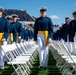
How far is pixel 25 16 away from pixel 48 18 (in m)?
84.6

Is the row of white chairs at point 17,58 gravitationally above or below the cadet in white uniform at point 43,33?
below

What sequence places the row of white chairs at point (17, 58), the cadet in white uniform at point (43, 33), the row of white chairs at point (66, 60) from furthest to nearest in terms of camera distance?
the cadet in white uniform at point (43, 33) → the row of white chairs at point (17, 58) → the row of white chairs at point (66, 60)

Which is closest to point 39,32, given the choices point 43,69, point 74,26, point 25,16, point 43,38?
point 43,38

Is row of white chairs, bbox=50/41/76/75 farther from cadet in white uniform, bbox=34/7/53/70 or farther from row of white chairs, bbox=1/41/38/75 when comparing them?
row of white chairs, bbox=1/41/38/75

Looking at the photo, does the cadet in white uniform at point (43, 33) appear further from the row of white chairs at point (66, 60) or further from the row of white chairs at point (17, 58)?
the row of white chairs at point (66, 60)

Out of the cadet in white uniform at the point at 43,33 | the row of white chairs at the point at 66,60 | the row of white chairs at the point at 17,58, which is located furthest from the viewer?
the cadet in white uniform at the point at 43,33

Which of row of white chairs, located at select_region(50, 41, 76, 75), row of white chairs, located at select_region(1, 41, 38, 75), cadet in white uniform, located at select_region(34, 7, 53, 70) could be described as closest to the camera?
row of white chairs, located at select_region(50, 41, 76, 75)

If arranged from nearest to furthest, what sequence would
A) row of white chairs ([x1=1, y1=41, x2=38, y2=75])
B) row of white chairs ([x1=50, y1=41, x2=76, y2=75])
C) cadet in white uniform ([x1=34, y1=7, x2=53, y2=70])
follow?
row of white chairs ([x1=50, y1=41, x2=76, y2=75]) → row of white chairs ([x1=1, y1=41, x2=38, y2=75]) → cadet in white uniform ([x1=34, y1=7, x2=53, y2=70])

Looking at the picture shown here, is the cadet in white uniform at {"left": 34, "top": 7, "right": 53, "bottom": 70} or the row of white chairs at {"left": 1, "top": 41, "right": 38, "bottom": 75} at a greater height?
the cadet in white uniform at {"left": 34, "top": 7, "right": 53, "bottom": 70}

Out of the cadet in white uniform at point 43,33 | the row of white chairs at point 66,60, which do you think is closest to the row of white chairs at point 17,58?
the cadet in white uniform at point 43,33

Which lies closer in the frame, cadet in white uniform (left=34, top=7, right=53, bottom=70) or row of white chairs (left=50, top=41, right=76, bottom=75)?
row of white chairs (left=50, top=41, right=76, bottom=75)

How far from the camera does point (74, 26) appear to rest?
17.3m

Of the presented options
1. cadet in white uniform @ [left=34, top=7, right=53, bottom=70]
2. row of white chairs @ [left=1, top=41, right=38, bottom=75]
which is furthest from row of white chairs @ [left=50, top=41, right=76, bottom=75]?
row of white chairs @ [left=1, top=41, right=38, bottom=75]

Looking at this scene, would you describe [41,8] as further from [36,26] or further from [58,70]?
[58,70]
